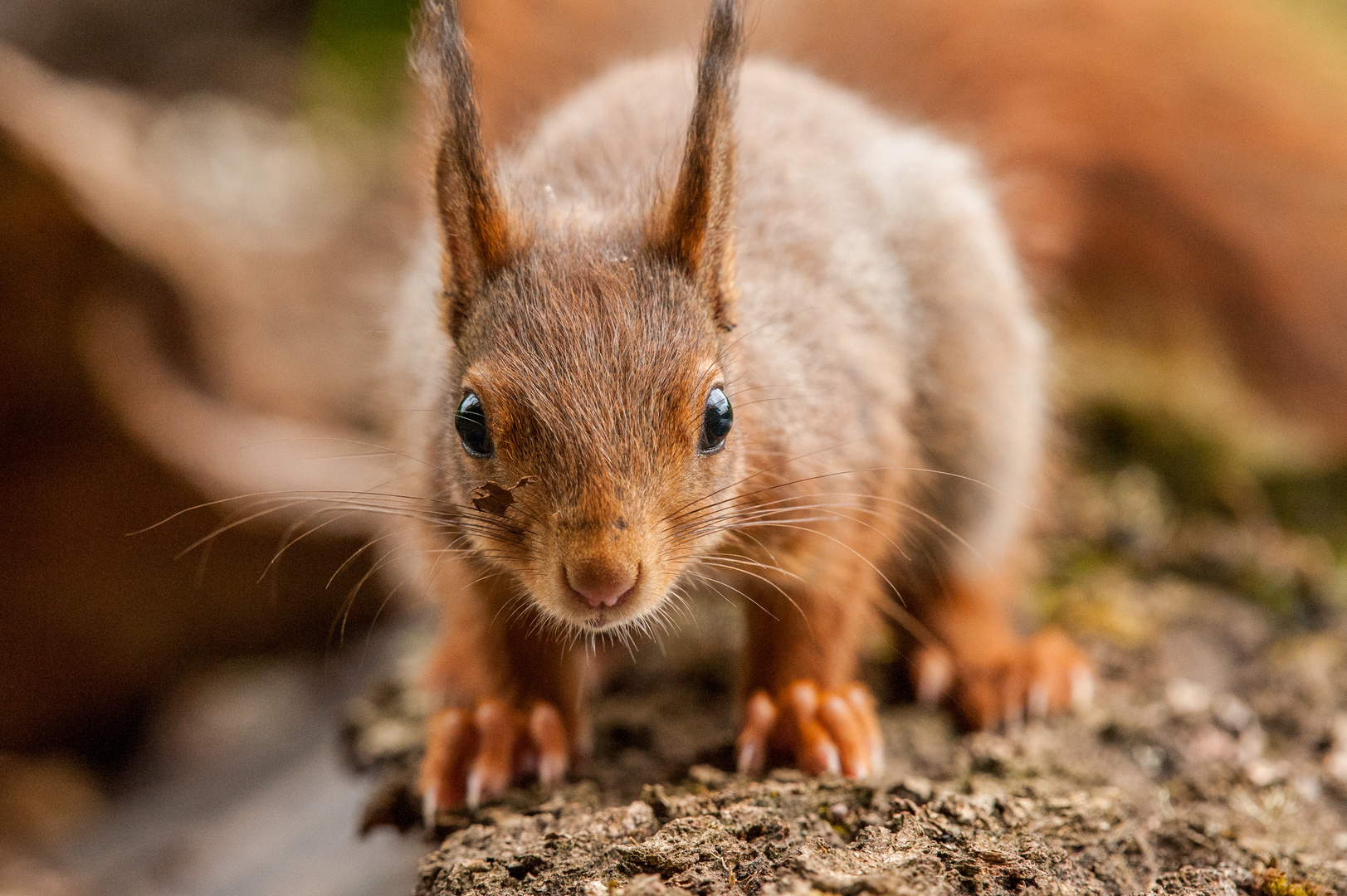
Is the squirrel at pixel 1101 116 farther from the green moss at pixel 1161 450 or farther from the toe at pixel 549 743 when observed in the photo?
the toe at pixel 549 743

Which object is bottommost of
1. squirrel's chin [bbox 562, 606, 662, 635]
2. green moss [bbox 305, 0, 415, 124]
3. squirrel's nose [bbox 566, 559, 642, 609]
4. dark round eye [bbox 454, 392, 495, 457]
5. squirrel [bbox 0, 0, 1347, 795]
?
squirrel's chin [bbox 562, 606, 662, 635]

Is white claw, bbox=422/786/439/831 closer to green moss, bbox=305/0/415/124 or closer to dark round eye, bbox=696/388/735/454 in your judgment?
dark round eye, bbox=696/388/735/454

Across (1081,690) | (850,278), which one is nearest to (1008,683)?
(1081,690)

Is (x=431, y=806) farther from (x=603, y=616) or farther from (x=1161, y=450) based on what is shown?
(x=1161, y=450)

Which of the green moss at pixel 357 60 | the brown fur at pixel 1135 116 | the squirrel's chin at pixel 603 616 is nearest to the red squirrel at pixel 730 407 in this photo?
the squirrel's chin at pixel 603 616

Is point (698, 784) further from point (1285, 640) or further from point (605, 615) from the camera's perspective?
point (1285, 640)

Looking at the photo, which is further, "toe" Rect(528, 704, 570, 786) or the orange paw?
the orange paw

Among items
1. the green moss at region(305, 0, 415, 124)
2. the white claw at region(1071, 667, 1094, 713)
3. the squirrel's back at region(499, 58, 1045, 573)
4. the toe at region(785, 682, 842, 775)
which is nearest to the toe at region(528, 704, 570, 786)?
the toe at region(785, 682, 842, 775)
